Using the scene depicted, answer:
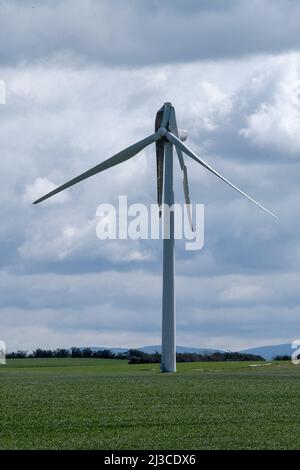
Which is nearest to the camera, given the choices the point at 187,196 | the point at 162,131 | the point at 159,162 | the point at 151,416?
the point at 151,416

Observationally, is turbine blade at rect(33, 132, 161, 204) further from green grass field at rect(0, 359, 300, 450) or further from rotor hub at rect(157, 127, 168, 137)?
green grass field at rect(0, 359, 300, 450)

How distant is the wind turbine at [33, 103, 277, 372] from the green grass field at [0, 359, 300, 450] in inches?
1030

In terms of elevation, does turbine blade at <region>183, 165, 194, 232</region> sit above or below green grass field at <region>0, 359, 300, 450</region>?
above

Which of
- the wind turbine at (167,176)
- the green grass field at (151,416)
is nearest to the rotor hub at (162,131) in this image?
the wind turbine at (167,176)

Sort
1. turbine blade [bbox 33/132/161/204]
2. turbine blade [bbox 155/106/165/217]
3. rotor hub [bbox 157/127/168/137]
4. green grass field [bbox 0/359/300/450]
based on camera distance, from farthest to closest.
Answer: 1. rotor hub [bbox 157/127/168/137]
2. turbine blade [bbox 155/106/165/217]
3. turbine blade [bbox 33/132/161/204]
4. green grass field [bbox 0/359/300/450]

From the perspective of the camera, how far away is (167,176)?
293 ft

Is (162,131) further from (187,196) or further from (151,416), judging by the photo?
(151,416)

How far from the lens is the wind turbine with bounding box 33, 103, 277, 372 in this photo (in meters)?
86.0

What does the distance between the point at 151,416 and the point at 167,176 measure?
4682 centimetres

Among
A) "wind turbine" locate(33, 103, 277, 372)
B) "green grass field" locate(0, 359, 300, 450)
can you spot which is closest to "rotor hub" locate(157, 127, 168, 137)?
"wind turbine" locate(33, 103, 277, 372)

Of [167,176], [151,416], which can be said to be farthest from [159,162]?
[151,416]

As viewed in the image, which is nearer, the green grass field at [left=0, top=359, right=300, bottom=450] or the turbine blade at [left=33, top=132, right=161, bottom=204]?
the green grass field at [left=0, top=359, right=300, bottom=450]
